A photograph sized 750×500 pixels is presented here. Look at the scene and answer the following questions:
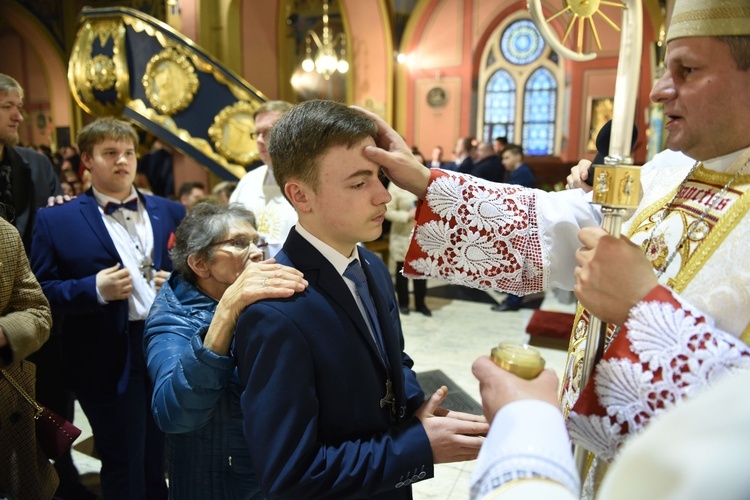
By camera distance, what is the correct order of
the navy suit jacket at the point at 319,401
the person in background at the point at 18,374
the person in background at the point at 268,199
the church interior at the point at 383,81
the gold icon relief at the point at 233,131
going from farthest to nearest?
the gold icon relief at the point at 233,131, the church interior at the point at 383,81, the person in background at the point at 268,199, the person in background at the point at 18,374, the navy suit jacket at the point at 319,401

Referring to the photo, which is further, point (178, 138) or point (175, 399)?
point (178, 138)

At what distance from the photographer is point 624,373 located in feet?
2.93

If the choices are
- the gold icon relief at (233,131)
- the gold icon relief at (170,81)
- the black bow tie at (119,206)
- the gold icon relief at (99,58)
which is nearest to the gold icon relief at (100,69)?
the gold icon relief at (99,58)

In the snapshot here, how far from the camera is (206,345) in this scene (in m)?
1.28

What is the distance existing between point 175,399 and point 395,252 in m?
4.69

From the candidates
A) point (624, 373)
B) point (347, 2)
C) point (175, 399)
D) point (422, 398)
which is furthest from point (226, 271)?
point (347, 2)

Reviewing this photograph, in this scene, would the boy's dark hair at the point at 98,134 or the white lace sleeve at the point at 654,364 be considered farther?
the boy's dark hair at the point at 98,134

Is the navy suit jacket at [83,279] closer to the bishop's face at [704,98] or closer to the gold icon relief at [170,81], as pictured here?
the bishop's face at [704,98]

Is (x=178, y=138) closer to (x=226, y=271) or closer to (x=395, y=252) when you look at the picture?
(x=395, y=252)

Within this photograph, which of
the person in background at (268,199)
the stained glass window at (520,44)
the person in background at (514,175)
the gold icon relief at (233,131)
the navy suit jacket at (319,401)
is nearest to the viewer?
the navy suit jacket at (319,401)

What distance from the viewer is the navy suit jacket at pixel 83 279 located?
2.33m

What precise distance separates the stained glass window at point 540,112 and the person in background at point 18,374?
12439mm

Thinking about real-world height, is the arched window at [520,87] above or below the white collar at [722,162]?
above

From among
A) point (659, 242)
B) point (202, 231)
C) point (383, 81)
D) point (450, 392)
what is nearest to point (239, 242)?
point (202, 231)
